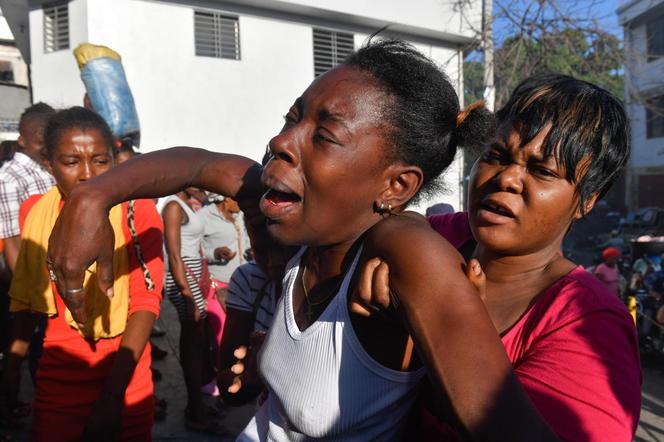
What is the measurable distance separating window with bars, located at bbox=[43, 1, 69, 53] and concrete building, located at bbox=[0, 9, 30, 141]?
3.70 meters

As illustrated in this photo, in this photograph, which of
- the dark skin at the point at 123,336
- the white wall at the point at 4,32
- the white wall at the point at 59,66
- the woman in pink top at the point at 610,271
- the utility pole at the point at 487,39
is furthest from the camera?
the white wall at the point at 4,32

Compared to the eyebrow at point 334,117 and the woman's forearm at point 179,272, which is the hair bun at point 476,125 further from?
the woman's forearm at point 179,272

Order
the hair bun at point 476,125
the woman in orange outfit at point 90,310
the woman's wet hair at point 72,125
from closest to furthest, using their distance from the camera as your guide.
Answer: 1. the hair bun at point 476,125
2. the woman in orange outfit at point 90,310
3. the woman's wet hair at point 72,125

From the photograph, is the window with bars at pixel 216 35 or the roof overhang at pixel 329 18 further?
the roof overhang at pixel 329 18

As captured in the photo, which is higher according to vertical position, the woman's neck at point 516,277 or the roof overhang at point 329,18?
the roof overhang at point 329,18

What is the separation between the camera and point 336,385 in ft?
4.08

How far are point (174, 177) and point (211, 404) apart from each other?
11.4 feet

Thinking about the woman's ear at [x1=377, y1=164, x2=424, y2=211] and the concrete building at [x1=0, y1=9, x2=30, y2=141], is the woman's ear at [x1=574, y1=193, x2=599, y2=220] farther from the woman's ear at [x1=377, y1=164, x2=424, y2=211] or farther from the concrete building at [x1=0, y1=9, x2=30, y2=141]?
the concrete building at [x1=0, y1=9, x2=30, y2=141]

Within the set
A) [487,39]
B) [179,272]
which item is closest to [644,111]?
[487,39]

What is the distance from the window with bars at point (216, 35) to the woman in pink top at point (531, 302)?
8057 mm

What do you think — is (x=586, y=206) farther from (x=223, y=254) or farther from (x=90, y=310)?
(x=223, y=254)

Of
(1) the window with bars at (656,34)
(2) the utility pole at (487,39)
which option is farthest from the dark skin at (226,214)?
(1) the window with bars at (656,34)

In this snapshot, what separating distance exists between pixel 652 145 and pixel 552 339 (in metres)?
23.5

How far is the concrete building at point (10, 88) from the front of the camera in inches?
489
